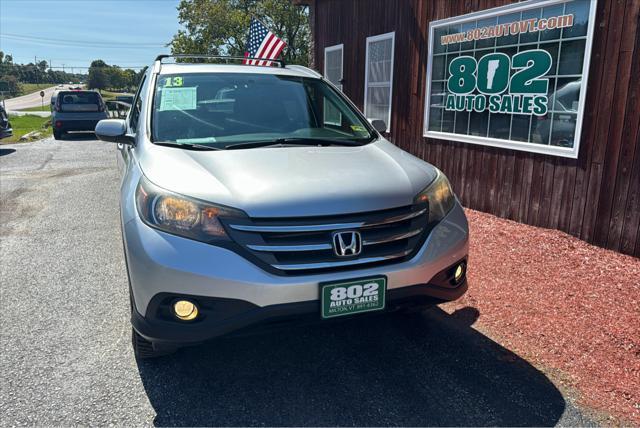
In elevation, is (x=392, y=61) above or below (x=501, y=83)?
above

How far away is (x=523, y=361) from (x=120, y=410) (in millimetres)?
2363

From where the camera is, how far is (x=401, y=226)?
2.65 meters

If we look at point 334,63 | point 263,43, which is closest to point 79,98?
point 263,43

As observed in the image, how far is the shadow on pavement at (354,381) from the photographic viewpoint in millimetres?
2543

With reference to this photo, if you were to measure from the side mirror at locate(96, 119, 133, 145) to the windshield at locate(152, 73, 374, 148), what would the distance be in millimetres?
342

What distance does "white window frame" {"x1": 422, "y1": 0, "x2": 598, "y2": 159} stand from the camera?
499 centimetres

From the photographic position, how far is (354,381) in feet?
9.34

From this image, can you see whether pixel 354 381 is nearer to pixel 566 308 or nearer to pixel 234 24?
pixel 566 308

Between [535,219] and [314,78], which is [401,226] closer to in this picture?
[314,78]

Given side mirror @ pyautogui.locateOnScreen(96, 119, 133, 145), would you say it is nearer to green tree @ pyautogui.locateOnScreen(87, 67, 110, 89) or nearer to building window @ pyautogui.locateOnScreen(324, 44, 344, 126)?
building window @ pyautogui.locateOnScreen(324, 44, 344, 126)

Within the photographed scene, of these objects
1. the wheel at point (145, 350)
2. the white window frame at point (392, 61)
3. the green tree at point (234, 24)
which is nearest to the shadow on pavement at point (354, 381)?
the wheel at point (145, 350)

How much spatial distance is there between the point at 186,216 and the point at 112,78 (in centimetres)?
10359

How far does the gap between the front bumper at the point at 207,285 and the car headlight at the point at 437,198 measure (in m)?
0.51

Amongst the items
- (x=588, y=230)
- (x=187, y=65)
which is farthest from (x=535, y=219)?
(x=187, y=65)
